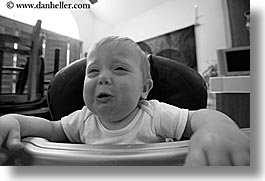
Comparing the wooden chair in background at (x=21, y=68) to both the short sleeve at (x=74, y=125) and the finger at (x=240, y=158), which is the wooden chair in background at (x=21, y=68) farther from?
the finger at (x=240, y=158)

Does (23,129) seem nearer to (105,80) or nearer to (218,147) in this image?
(105,80)

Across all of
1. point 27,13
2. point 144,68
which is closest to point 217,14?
point 144,68

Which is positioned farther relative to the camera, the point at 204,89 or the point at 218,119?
the point at 204,89

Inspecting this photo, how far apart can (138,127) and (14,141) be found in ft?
0.62

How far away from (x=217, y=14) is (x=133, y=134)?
10.0 inches

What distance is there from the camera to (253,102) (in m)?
0.39

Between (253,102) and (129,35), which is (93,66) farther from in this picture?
(253,102)

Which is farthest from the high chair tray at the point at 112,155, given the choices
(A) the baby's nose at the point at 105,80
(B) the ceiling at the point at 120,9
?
(B) the ceiling at the point at 120,9

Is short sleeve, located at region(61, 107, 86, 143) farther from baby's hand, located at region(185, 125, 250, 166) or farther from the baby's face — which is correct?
baby's hand, located at region(185, 125, 250, 166)

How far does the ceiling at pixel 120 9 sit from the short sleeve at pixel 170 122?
17 cm

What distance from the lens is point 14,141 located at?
0.32 meters

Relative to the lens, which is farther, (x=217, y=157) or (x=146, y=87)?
(x=146, y=87)

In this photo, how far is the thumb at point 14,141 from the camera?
1.02 ft

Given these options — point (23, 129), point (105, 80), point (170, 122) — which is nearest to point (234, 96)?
point (170, 122)
